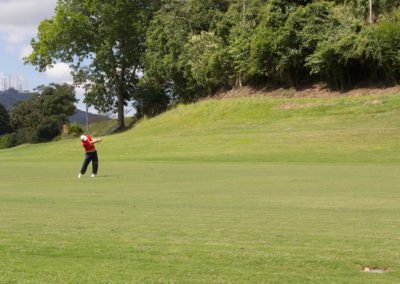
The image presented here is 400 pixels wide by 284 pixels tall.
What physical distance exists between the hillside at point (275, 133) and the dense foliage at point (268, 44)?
3026 mm

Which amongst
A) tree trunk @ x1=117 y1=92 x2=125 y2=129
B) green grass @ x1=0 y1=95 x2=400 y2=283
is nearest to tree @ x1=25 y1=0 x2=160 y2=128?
tree trunk @ x1=117 y1=92 x2=125 y2=129

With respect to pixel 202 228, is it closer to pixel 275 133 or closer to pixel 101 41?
pixel 275 133

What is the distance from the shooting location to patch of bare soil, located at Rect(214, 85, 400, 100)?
4726 centimetres

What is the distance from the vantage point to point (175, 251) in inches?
312

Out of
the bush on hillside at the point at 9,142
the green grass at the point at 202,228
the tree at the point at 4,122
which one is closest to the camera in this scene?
the green grass at the point at 202,228

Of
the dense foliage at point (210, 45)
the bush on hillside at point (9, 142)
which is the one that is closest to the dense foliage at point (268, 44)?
the dense foliage at point (210, 45)

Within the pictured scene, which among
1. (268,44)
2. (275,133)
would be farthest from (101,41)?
(275,133)

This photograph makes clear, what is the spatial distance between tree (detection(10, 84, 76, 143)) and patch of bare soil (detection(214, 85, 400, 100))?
35.5 metres

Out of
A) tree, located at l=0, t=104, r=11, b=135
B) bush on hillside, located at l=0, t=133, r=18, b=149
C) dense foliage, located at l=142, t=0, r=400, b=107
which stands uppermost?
dense foliage, located at l=142, t=0, r=400, b=107

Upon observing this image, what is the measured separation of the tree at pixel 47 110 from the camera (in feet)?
288

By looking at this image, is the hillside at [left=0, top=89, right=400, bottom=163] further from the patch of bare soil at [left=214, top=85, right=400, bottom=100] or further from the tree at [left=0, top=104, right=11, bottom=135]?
the tree at [left=0, top=104, right=11, bottom=135]

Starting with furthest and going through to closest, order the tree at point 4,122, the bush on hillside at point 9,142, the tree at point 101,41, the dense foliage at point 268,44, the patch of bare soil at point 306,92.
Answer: the tree at point 4,122
the bush on hillside at point 9,142
the tree at point 101,41
the patch of bare soil at point 306,92
the dense foliage at point 268,44

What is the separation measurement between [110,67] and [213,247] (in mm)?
63704

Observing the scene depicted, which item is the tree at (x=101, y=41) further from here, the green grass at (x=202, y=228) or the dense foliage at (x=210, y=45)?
the green grass at (x=202, y=228)
